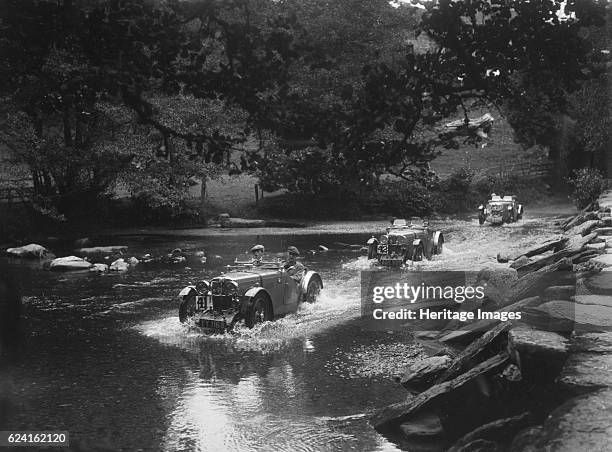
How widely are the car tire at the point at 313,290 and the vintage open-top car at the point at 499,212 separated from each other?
19.5m

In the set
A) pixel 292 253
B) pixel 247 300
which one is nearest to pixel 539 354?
pixel 247 300

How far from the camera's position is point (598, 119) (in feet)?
88.5

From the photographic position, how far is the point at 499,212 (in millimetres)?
35062

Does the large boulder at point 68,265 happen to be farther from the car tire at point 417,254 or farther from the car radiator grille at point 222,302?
the car tire at point 417,254

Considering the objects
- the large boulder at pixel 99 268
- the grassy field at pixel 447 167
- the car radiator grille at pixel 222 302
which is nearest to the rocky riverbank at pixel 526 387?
the car radiator grille at pixel 222 302

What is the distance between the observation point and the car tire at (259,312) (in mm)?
14297

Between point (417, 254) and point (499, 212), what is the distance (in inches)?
510

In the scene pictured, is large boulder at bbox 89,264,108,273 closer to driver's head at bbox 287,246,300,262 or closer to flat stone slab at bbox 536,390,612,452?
driver's head at bbox 287,246,300,262

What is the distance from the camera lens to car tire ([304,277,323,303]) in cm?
1698

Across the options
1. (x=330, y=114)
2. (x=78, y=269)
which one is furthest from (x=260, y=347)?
(x=78, y=269)

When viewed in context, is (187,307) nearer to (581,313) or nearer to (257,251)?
(257,251)

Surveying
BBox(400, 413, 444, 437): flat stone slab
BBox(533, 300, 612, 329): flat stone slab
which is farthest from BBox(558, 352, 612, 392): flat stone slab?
BBox(400, 413, 444, 437): flat stone slab

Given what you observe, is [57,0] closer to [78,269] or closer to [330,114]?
[330,114]

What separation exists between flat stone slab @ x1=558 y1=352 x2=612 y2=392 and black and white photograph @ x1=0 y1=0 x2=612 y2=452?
1.1 inches
